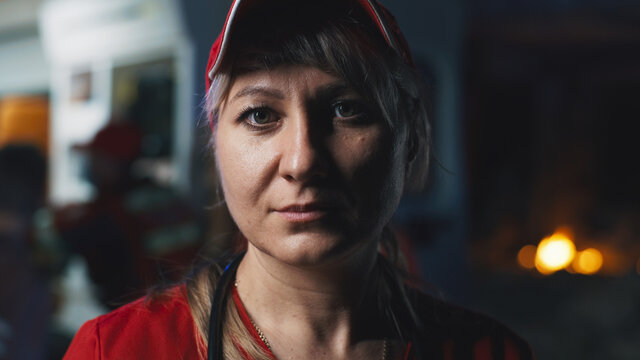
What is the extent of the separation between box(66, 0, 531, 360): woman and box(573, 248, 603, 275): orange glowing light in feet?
15.2

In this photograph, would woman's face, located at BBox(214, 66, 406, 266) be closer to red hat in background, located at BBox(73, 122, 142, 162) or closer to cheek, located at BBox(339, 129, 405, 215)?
cheek, located at BBox(339, 129, 405, 215)

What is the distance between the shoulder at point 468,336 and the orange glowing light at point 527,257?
4.61 metres

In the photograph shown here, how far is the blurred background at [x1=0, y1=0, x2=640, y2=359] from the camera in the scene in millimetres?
2678

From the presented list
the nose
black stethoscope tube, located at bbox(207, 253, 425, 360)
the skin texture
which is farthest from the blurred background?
the nose

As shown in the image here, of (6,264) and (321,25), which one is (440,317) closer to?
(321,25)

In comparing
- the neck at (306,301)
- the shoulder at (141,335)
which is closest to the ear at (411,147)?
the neck at (306,301)

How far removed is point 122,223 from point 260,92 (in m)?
2.00

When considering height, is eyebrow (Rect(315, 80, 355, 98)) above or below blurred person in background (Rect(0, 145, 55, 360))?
above

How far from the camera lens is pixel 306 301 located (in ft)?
3.27

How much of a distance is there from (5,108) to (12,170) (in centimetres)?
432

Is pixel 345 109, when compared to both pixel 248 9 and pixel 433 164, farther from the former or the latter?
pixel 433 164

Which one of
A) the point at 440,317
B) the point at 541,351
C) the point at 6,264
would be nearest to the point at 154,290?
the point at 440,317

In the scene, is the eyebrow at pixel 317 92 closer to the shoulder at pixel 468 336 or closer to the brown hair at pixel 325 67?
the brown hair at pixel 325 67

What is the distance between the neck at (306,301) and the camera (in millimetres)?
982
